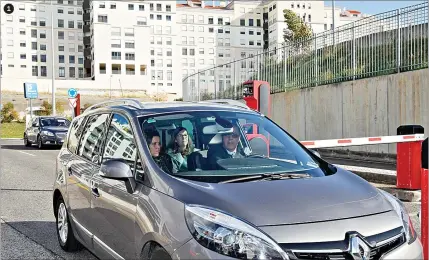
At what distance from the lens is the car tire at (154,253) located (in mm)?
3351

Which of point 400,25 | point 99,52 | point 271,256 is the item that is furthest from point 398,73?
point 99,52

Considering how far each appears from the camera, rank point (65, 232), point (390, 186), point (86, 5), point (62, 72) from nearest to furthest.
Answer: point (65, 232) → point (390, 186) → point (62, 72) → point (86, 5)

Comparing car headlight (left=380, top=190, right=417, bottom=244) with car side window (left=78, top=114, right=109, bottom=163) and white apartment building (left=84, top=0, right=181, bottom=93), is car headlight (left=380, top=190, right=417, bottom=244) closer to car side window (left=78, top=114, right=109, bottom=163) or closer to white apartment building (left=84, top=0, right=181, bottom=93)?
car side window (left=78, top=114, right=109, bottom=163)

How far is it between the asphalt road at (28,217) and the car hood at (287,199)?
2681 mm

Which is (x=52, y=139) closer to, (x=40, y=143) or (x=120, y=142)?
(x=40, y=143)

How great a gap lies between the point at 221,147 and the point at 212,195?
1046 mm

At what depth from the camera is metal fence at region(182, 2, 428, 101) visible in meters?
14.7

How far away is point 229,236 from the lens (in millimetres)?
3070

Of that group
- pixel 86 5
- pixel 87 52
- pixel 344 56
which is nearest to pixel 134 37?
pixel 87 52

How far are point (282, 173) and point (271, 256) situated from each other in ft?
3.59

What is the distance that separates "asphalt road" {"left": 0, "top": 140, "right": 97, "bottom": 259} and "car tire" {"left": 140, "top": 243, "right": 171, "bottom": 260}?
7.22 feet

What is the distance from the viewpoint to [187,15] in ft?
390

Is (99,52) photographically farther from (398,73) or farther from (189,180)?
Answer: (189,180)

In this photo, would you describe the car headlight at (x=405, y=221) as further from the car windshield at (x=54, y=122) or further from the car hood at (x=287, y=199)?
the car windshield at (x=54, y=122)
